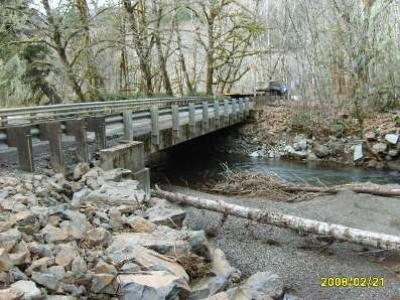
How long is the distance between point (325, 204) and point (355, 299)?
11.2ft

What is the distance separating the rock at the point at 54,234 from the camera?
4.64 m

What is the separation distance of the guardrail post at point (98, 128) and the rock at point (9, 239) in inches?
189

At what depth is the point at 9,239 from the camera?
158 inches

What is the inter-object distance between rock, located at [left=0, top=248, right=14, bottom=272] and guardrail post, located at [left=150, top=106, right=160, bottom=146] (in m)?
8.45

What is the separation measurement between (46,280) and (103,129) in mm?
5537

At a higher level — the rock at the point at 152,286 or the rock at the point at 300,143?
the rock at the point at 152,286

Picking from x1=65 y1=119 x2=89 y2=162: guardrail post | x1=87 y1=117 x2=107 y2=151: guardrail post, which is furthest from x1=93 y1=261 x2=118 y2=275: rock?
x1=87 y1=117 x2=107 y2=151: guardrail post

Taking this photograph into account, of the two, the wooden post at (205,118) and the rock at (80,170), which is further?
the wooden post at (205,118)

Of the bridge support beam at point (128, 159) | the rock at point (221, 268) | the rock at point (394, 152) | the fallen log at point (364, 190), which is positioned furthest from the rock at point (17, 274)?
the rock at point (394, 152)

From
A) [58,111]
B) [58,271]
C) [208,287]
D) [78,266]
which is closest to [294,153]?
[58,111]

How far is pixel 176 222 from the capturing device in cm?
638

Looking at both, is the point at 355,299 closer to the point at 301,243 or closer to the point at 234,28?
the point at 301,243

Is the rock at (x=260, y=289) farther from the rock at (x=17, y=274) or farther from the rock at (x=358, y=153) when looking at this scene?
the rock at (x=358, y=153)

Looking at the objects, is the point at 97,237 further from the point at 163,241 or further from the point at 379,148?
the point at 379,148
